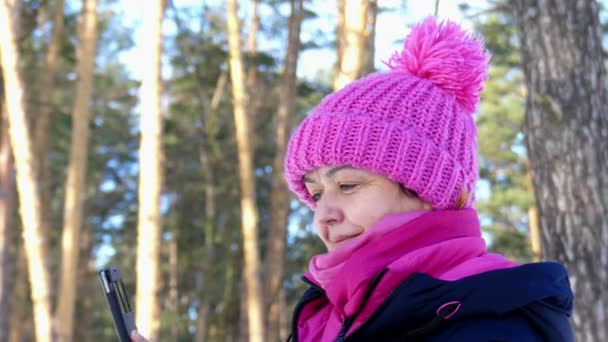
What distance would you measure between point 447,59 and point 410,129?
277 mm

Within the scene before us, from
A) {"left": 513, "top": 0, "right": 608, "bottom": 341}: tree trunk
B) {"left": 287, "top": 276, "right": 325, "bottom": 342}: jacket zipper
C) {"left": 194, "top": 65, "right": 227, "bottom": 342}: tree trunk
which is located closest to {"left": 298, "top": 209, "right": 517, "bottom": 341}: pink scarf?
{"left": 287, "top": 276, "right": 325, "bottom": 342}: jacket zipper

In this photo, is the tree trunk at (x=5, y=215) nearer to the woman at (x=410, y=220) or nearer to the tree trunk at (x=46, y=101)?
the tree trunk at (x=46, y=101)

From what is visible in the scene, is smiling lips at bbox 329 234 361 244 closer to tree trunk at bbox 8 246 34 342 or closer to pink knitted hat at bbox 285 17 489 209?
pink knitted hat at bbox 285 17 489 209

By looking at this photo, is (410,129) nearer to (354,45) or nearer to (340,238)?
(340,238)

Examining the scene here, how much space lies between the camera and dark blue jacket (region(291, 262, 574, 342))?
1.35 m

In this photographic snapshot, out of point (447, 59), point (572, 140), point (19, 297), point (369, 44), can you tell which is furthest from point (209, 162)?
point (447, 59)

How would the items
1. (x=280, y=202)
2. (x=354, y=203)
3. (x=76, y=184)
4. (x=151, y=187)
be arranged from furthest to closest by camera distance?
(x=280, y=202), (x=76, y=184), (x=151, y=187), (x=354, y=203)

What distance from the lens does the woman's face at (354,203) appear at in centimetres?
158

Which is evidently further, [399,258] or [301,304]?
[301,304]

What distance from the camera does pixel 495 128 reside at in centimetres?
2231

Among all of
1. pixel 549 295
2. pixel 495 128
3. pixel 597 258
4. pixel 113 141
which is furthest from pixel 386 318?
pixel 495 128

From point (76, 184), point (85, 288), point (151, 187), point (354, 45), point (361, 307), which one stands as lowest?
point (85, 288)

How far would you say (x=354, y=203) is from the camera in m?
1.59

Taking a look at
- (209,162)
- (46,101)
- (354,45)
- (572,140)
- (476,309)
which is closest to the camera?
(476,309)
